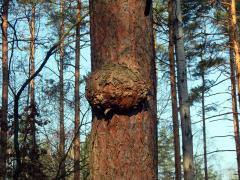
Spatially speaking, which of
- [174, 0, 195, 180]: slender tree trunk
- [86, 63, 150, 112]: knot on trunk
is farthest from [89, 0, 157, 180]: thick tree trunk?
[174, 0, 195, 180]: slender tree trunk

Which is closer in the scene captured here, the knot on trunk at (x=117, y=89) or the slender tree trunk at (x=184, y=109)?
the knot on trunk at (x=117, y=89)

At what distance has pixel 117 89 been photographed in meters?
1.50

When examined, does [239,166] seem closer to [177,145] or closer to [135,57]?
[177,145]

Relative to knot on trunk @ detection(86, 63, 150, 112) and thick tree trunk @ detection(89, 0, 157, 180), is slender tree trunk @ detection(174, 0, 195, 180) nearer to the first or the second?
thick tree trunk @ detection(89, 0, 157, 180)

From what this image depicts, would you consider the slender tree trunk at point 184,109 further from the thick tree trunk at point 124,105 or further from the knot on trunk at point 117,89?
the knot on trunk at point 117,89

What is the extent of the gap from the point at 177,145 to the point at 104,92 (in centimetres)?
1431

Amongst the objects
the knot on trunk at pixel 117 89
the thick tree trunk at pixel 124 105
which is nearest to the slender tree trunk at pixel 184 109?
the thick tree trunk at pixel 124 105

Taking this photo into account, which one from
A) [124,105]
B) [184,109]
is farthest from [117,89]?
[184,109]

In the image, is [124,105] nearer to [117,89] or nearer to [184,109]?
[117,89]

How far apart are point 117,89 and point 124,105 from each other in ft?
0.20

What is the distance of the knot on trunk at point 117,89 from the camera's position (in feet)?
4.89

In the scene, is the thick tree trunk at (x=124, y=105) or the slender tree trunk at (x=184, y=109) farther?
the slender tree trunk at (x=184, y=109)

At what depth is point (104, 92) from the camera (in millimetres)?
1498

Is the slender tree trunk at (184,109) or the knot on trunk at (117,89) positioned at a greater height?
the slender tree trunk at (184,109)
